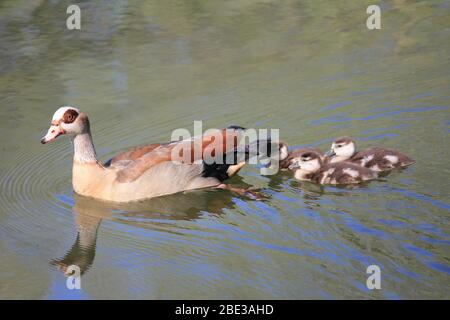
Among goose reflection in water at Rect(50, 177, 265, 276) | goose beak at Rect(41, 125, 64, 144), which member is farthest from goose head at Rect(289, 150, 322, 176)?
goose beak at Rect(41, 125, 64, 144)

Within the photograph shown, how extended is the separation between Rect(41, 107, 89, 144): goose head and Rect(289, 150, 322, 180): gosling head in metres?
2.02

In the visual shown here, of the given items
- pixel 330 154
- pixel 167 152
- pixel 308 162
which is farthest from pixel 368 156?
pixel 167 152

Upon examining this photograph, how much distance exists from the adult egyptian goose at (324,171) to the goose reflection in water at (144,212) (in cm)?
54

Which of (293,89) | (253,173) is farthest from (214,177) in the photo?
(293,89)

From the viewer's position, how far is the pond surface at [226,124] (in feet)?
18.3

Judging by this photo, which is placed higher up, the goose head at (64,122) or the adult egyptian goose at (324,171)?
the goose head at (64,122)

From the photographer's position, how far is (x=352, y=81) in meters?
9.34

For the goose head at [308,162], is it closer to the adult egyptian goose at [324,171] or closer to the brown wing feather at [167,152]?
the adult egyptian goose at [324,171]

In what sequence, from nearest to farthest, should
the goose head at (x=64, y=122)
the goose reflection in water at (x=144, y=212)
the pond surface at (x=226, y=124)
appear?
1. the pond surface at (x=226, y=124)
2. the goose reflection in water at (x=144, y=212)
3. the goose head at (x=64, y=122)

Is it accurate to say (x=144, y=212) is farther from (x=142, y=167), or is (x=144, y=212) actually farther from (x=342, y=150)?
A: (x=342, y=150)

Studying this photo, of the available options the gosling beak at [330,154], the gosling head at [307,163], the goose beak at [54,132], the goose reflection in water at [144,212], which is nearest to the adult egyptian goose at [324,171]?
the gosling head at [307,163]

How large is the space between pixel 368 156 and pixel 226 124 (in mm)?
1908

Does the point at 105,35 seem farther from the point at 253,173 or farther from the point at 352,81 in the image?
the point at 253,173

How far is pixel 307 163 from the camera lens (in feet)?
23.8
